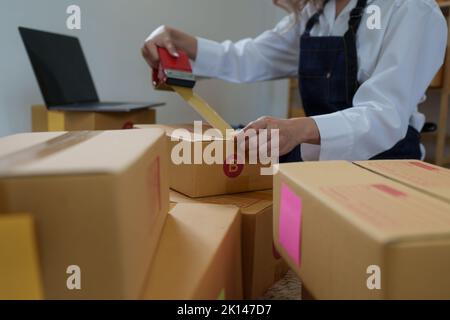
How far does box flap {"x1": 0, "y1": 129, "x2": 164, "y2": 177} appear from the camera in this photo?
0.25 m

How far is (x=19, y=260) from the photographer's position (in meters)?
0.25

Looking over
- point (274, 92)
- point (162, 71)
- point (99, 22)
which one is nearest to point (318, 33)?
point (162, 71)

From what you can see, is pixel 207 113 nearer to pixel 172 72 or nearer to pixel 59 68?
pixel 172 72

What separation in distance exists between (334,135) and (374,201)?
273 millimetres

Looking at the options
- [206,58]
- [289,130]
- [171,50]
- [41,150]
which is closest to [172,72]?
[171,50]

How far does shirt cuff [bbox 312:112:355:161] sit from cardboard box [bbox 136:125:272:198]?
4.2 inches

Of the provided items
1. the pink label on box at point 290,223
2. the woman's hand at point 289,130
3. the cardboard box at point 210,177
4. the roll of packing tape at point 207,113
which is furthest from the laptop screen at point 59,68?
the pink label on box at point 290,223

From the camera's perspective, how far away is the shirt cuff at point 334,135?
564 millimetres

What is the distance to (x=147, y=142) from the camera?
0.37m

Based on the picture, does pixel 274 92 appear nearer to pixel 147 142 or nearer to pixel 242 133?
pixel 242 133

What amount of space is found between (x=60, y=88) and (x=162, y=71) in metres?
0.43

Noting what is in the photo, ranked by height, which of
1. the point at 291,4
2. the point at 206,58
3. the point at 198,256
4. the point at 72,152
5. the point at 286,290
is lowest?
the point at 286,290

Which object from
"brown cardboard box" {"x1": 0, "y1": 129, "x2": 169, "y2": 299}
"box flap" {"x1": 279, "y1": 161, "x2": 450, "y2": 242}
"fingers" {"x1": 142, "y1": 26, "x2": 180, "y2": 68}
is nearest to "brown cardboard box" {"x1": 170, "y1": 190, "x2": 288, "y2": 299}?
"box flap" {"x1": 279, "y1": 161, "x2": 450, "y2": 242}

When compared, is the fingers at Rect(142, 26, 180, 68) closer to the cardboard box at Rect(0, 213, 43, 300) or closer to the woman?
the woman
